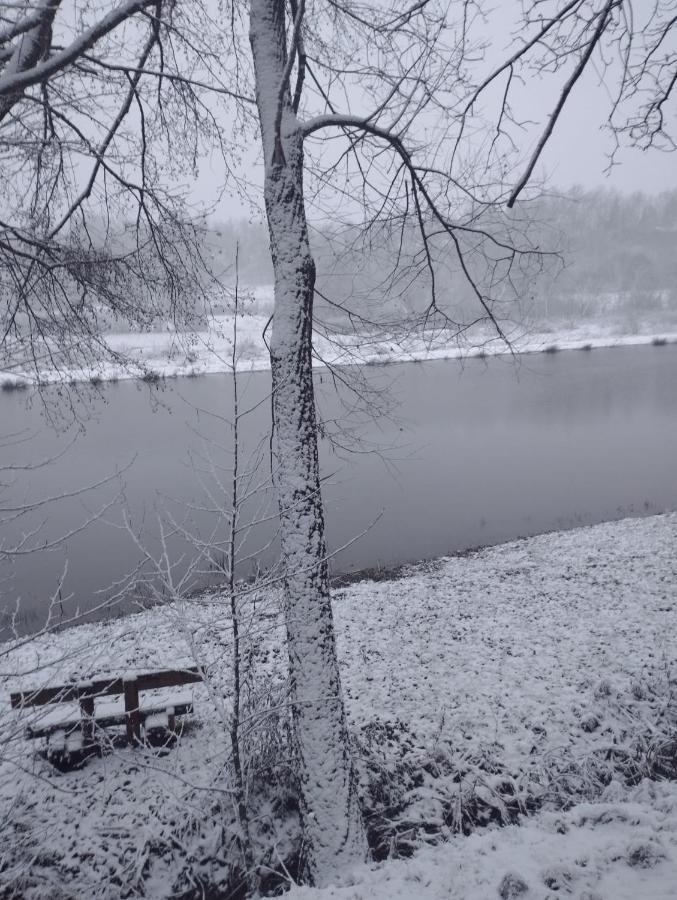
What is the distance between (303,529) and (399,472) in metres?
6.52

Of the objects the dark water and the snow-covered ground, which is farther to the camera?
the dark water

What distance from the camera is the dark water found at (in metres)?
12.9

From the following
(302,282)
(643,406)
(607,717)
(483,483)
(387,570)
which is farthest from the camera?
(643,406)

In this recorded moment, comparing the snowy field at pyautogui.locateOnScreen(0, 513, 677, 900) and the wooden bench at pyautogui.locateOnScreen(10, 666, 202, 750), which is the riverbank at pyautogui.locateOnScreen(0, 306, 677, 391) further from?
the wooden bench at pyautogui.locateOnScreen(10, 666, 202, 750)

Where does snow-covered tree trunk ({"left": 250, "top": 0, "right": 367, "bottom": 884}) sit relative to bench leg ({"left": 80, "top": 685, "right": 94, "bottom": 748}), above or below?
above

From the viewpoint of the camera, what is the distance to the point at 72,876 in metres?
3.90

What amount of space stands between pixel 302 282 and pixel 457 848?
4.08m

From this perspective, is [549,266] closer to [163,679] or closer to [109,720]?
[163,679]

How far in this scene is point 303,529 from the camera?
353 cm

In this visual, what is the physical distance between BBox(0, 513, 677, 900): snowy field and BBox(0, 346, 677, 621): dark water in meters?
2.61

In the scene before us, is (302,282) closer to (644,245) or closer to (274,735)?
(274,735)

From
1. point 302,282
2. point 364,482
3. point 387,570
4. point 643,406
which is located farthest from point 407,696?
point 643,406

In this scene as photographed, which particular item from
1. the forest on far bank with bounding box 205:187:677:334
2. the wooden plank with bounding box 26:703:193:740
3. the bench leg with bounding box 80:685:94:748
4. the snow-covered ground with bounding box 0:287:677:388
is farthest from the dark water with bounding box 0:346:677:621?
the bench leg with bounding box 80:685:94:748

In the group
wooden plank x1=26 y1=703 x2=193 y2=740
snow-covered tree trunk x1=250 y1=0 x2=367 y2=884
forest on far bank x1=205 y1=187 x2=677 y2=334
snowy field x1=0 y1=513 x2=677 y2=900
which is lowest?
snowy field x1=0 y1=513 x2=677 y2=900
